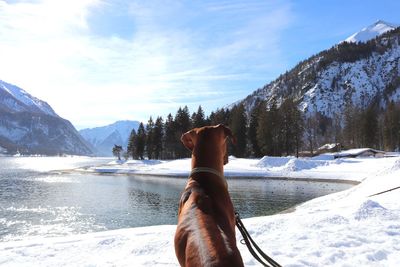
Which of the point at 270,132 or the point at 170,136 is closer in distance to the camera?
the point at 270,132

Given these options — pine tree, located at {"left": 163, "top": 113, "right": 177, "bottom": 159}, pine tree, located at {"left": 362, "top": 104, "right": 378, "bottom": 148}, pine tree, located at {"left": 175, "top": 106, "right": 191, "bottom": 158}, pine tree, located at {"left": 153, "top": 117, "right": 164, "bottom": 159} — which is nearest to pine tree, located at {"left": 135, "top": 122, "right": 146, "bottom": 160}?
pine tree, located at {"left": 153, "top": 117, "right": 164, "bottom": 159}

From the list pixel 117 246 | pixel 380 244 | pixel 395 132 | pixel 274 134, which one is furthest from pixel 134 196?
pixel 395 132

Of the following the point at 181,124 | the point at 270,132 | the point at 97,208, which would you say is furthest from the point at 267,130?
the point at 97,208

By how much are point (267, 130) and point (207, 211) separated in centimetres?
7461

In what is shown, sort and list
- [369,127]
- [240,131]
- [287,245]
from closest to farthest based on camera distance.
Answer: [287,245]
[240,131]
[369,127]

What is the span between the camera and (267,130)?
7675 cm

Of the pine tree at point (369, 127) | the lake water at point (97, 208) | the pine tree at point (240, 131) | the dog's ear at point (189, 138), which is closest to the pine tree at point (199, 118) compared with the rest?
the pine tree at point (240, 131)

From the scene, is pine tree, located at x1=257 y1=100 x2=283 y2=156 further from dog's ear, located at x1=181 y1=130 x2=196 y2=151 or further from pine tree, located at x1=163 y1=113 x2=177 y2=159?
dog's ear, located at x1=181 y1=130 x2=196 y2=151

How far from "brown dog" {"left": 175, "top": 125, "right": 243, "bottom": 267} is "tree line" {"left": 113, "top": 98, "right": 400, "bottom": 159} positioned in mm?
59323

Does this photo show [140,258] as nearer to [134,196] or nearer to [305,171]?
[134,196]

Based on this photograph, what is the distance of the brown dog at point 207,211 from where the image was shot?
262 centimetres

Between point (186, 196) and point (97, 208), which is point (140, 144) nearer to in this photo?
point (97, 208)

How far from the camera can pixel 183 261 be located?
303 centimetres

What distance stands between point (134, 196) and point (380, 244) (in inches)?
1138
